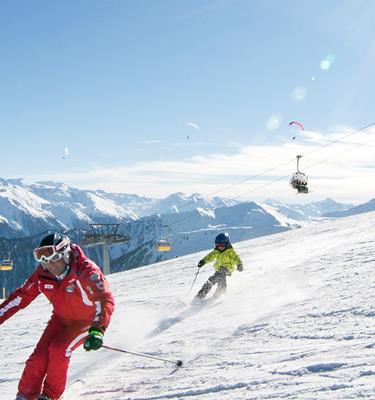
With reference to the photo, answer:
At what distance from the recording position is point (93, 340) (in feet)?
14.1

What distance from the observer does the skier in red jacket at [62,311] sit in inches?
174

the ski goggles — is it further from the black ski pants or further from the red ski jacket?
the black ski pants

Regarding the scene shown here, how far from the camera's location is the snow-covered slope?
4211 mm

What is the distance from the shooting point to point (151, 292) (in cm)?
1275

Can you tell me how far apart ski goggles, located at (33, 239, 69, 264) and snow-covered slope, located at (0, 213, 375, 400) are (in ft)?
4.84

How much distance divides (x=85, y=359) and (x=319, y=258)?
8250 mm

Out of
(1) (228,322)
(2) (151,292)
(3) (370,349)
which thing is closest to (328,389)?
(3) (370,349)

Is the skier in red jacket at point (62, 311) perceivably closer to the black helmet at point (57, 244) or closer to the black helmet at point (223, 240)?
the black helmet at point (57, 244)

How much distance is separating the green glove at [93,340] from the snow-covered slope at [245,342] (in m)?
0.74

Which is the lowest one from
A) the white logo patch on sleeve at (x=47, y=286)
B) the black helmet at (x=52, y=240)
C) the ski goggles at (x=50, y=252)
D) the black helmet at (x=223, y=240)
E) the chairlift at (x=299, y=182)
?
the white logo patch on sleeve at (x=47, y=286)

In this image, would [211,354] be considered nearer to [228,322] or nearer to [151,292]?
[228,322]

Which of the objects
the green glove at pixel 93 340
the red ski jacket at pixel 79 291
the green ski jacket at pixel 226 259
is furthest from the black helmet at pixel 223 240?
the green glove at pixel 93 340

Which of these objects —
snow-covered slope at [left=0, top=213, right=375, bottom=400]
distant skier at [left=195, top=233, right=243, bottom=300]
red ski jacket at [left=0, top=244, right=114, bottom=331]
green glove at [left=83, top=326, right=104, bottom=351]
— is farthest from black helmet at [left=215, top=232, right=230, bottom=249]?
green glove at [left=83, top=326, right=104, bottom=351]

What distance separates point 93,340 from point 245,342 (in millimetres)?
2289
